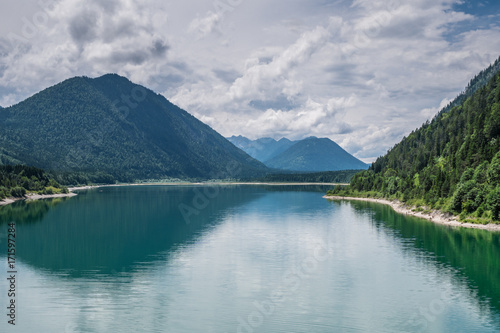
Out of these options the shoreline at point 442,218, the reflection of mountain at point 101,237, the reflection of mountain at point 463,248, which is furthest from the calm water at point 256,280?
the shoreline at point 442,218

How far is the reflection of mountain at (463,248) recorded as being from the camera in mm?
51544

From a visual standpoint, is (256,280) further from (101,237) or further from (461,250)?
(101,237)

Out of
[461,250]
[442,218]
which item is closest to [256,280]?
[461,250]

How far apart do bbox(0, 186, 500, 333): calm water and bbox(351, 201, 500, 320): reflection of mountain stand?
0.61 ft

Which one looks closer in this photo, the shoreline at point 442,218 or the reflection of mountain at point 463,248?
the reflection of mountain at point 463,248

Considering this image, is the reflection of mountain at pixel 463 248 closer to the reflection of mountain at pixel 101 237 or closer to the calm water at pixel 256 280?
the calm water at pixel 256 280

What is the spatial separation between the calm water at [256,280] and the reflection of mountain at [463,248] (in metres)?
0.19

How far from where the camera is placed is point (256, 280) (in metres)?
52.0

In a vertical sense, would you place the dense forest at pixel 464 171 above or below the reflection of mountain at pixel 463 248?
above

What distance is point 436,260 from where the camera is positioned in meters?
63.8

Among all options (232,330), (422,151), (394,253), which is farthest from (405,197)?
(232,330)

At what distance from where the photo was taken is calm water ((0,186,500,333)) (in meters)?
38.3

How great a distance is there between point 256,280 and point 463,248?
40.8 metres

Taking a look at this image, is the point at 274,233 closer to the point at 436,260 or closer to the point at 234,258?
the point at 234,258
